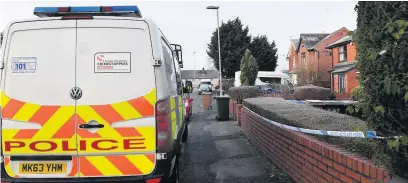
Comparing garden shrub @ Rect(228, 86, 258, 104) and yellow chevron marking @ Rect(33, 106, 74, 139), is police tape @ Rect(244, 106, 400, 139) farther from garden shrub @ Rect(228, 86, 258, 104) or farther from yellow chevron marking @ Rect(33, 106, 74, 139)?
garden shrub @ Rect(228, 86, 258, 104)

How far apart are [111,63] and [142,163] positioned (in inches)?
41.5

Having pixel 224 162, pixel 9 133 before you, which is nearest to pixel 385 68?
pixel 9 133

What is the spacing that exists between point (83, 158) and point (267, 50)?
4962 cm

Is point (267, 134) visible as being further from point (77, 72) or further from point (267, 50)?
point (267, 50)

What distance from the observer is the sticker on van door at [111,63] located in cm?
373

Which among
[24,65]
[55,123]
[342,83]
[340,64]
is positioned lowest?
[55,123]

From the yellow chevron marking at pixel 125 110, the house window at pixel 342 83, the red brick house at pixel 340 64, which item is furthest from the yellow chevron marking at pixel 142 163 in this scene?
the house window at pixel 342 83

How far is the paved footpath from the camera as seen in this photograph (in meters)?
5.62

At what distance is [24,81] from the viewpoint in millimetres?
3725

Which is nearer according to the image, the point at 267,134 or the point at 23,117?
the point at 23,117

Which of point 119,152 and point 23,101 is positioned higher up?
point 23,101

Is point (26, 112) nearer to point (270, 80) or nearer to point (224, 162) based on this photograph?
point (224, 162)

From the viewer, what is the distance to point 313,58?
37.9 m

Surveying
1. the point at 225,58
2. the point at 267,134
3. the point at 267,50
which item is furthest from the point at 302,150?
the point at 267,50
